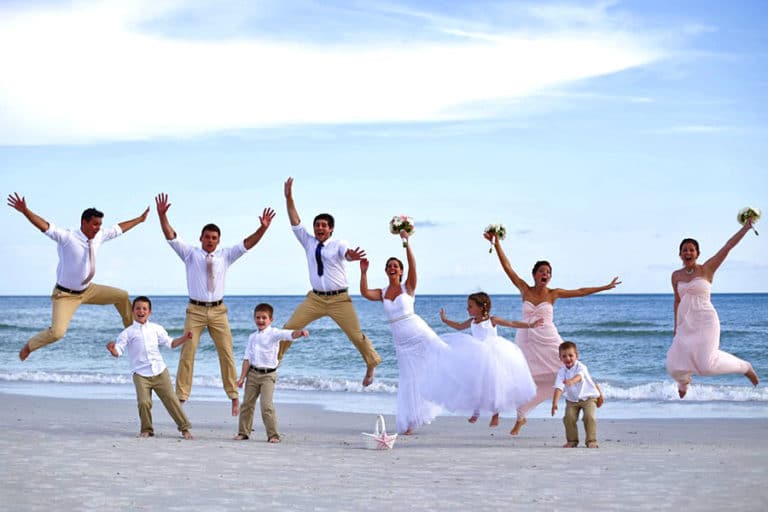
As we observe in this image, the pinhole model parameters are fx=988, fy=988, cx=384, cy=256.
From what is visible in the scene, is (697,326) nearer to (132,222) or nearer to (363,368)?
(132,222)

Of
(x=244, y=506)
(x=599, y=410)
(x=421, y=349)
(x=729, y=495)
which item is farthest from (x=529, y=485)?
(x=599, y=410)

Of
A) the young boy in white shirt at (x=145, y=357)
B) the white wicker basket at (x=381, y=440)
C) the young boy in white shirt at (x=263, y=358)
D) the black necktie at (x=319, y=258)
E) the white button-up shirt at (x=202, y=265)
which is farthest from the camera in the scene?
the black necktie at (x=319, y=258)

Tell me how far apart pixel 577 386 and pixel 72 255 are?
21.8 feet

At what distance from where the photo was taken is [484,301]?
12.1m

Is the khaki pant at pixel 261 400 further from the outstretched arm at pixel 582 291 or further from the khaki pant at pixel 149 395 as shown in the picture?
the outstretched arm at pixel 582 291

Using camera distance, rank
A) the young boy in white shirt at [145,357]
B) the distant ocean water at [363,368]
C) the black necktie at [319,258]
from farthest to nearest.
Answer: the distant ocean water at [363,368]
the black necktie at [319,258]
the young boy in white shirt at [145,357]

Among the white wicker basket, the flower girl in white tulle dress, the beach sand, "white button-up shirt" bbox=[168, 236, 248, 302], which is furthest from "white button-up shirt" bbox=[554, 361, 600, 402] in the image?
"white button-up shirt" bbox=[168, 236, 248, 302]

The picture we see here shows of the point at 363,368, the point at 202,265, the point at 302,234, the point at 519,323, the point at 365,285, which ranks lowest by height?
the point at 363,368

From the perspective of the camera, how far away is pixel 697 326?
13.0 meters

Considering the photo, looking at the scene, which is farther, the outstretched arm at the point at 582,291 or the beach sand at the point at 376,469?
the outstretched arm at the point at 582,291

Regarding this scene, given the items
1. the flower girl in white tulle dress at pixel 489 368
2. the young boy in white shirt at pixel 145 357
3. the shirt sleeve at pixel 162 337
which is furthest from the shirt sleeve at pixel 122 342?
the flower girl in white tulle dress at pixel 489 368

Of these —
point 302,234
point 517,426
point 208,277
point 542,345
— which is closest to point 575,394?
point 542,345

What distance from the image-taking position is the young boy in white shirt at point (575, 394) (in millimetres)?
11742

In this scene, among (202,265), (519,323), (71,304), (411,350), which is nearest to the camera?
(519,323)
